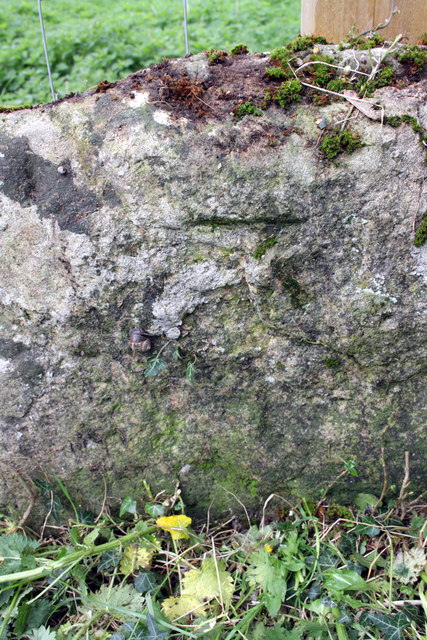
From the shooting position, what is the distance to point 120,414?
2137mm

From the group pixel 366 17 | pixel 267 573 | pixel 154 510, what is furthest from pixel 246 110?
pixel 267 573

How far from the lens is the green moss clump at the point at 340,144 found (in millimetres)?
1826

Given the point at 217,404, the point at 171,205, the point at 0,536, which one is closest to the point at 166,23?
the point at 171,205

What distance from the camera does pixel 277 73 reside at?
1.94 meters

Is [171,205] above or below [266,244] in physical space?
above

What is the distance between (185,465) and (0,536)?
0.79m

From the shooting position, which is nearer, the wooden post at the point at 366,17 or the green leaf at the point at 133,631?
the green leaf at the point at 133,631

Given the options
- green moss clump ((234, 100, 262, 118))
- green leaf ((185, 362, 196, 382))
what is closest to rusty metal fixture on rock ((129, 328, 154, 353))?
green leaf ((185, 362, 196, 382))

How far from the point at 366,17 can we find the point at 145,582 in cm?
244

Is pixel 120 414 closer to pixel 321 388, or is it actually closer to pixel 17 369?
pixel 17 369

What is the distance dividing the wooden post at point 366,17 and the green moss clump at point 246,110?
0.63 meters

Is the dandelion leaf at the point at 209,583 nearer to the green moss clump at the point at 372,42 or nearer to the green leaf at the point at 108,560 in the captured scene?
the green leaf at the point at 108,560

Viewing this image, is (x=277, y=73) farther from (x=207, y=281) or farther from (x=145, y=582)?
(x=145, y=582)

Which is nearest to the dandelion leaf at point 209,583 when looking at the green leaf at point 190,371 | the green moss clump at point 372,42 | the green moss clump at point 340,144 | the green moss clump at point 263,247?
the green leaf at point 190,371
